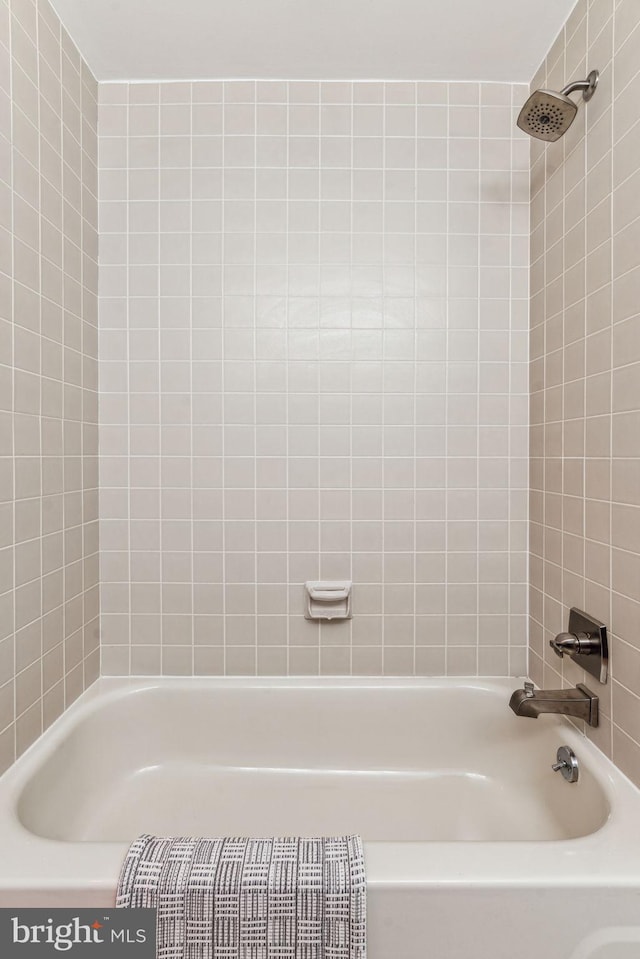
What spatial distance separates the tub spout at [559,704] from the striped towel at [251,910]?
0.59m

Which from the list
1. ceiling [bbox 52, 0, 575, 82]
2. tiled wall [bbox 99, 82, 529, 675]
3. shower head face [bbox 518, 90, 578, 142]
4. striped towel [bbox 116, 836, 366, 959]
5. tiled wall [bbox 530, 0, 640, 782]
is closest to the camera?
striped towel [bbox 116, 836, 366, 959]

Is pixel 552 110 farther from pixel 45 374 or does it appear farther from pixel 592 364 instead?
pixel 45 374

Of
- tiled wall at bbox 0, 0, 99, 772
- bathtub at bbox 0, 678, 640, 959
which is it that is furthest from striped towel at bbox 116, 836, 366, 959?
tiled wall at bbox 0, 0, 99, 772

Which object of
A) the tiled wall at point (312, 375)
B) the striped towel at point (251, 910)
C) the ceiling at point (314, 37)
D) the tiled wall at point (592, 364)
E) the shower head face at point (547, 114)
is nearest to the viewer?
the striped towel at point (251, 910)

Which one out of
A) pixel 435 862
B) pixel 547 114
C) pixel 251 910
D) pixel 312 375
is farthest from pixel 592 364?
pixel 251 910

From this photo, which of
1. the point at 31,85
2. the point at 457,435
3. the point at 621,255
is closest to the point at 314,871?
the point at 457,435

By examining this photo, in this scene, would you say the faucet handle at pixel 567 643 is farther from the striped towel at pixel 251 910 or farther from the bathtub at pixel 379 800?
A: the striped towel at pixel 251 910

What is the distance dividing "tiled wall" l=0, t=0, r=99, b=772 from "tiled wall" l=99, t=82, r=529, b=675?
0.11 metres

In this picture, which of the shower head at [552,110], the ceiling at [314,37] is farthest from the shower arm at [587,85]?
the ceiling at [314,37]

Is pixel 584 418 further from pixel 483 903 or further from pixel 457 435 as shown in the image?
pixel 483 903

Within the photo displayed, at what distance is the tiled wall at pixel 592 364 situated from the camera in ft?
3.82

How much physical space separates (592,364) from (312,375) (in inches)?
32.3

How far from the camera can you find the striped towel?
2.95 ft

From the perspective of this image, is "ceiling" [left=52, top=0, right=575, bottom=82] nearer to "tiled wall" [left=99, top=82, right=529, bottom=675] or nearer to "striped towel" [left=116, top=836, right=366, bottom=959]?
"tiled wall" [left=99, top=82, right=529, bottom=675]
